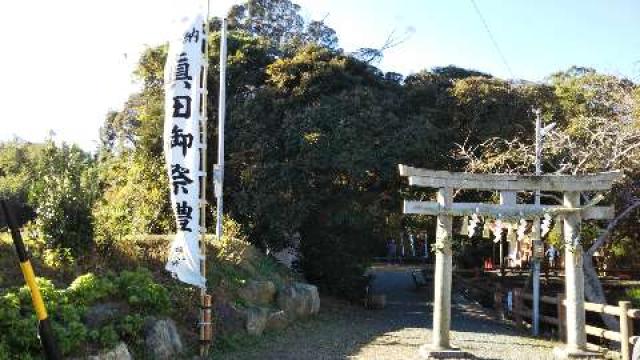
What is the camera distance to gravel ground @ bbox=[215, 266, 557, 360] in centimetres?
1112

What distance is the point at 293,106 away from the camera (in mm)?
17891

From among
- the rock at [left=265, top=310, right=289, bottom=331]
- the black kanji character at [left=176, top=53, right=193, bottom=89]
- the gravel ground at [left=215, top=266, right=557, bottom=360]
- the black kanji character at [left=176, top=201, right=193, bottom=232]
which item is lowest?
the gravel ground at [left=215, top=266, right=557, bottom=360]

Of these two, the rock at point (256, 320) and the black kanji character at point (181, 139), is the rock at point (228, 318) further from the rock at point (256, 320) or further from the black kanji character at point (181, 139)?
the black kanji character at point (181, 139)

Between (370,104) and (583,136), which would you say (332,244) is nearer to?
(370,104)

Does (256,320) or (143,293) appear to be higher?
(143,293)

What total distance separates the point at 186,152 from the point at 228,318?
10.6 feet

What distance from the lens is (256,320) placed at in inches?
471

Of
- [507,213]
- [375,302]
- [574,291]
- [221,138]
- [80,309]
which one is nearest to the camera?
[80,309]

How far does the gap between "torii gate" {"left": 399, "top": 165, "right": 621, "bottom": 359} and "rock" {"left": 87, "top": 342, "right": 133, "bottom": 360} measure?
5.07 meters

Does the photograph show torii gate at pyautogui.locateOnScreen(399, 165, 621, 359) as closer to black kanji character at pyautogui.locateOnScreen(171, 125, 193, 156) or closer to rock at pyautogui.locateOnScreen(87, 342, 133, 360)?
black kanji character at pyautogui.locateOnScreen(171, 125, 193, 156)

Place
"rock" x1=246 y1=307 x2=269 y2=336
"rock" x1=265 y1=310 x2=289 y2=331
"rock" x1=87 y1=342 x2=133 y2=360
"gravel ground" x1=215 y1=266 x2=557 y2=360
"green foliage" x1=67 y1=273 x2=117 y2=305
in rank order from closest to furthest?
"rock" x1=87 y1=342 x2=133 y2=360 → "green foliage" x1=67 y1=273 x2=117 y2=305 → "gravel ground" x1=215 y1=266 x2=557 y2=360 → "rock" x1=246 y1=307 x2=269 y2=336 → "rock" x1=265 y1=310 x2=289 y2=331

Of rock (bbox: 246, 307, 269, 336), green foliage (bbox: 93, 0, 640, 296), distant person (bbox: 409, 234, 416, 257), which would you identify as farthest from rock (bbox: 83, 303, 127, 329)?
distant person (bbox: 409, 234, 416, 257)

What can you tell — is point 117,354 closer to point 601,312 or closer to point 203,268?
point 203,268

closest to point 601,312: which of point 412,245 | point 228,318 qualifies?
point 228,318
